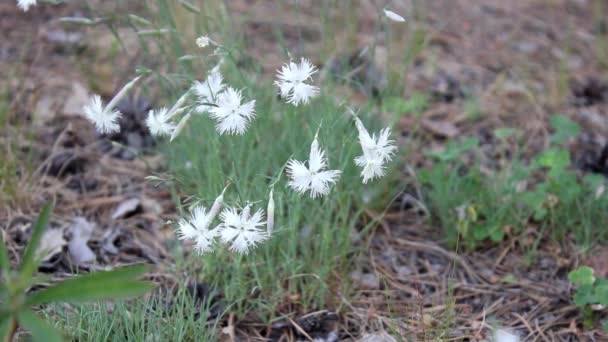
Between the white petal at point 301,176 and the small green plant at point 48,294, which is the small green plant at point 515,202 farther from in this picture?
the small green plant at point 48,294

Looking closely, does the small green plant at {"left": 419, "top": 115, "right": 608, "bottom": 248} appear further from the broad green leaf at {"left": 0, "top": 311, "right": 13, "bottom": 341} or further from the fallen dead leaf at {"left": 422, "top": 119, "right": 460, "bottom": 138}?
the broad green leaf at {"left": 0, "top": 311, "right": 13, "bottom": 341}

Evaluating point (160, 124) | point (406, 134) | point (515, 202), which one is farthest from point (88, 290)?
point (406, 134)

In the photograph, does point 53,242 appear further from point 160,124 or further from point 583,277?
point 583,277

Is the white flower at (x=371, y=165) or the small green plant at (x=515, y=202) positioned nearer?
the white flower at (x=371, y=165)

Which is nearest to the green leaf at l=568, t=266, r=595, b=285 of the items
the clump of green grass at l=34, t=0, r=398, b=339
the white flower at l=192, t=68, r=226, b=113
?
the clump of green grass at l=34, t=0, r=398, b=339

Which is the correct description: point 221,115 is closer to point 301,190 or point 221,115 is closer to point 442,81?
point 301,190

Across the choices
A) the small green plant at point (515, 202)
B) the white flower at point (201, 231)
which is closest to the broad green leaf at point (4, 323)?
the white flower at point (201, 231)

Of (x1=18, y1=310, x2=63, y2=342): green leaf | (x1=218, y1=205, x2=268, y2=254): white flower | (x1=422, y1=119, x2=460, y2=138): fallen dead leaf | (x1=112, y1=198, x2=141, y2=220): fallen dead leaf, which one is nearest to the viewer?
(x1=18, y1=310, x2=63, y2=342): green leaf

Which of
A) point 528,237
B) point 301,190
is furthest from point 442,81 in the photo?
point 301,190

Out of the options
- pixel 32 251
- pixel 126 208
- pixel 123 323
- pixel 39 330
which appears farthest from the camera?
pixel 126 208
